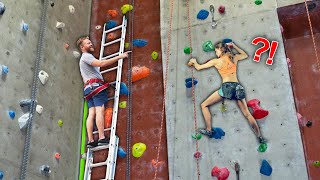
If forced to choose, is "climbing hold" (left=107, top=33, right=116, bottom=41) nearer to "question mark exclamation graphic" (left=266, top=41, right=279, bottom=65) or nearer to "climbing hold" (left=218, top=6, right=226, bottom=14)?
"climbing hold" (left=218, top=6, right=226, bottom=14)

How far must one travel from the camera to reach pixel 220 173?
4.16 m

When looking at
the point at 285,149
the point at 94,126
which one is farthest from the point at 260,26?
the point at 94,126

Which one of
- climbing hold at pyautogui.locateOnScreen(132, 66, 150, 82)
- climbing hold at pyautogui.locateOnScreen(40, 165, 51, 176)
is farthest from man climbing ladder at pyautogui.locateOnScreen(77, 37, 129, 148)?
climbing hold at pyautogui.locateOnScreen(40, 165, 51, 176)

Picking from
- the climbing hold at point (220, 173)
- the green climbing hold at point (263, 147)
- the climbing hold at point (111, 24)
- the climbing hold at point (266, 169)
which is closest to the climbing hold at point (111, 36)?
the climbing hold at point (111, 24)

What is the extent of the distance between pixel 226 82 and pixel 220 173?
0.94 metres

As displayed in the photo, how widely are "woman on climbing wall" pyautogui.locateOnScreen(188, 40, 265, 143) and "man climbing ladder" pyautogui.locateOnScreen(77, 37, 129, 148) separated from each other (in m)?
0.98

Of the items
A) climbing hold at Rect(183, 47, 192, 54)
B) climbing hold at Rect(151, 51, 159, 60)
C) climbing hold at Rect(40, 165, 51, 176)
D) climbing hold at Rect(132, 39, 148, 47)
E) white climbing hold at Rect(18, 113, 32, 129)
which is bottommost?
climbing hold at Rect(40, 165, 51, 176)

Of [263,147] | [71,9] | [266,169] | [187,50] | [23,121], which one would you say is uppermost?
[71,9]

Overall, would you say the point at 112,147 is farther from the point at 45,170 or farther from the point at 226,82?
the point at 226,82

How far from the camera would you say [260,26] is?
4.59 metres

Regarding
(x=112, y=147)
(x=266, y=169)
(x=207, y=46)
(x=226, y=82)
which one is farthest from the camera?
(x=207, y=46)

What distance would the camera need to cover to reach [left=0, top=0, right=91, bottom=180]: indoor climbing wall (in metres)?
4.07

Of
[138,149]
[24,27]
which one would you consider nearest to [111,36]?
[24,27]

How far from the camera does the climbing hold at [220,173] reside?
4152 mm
